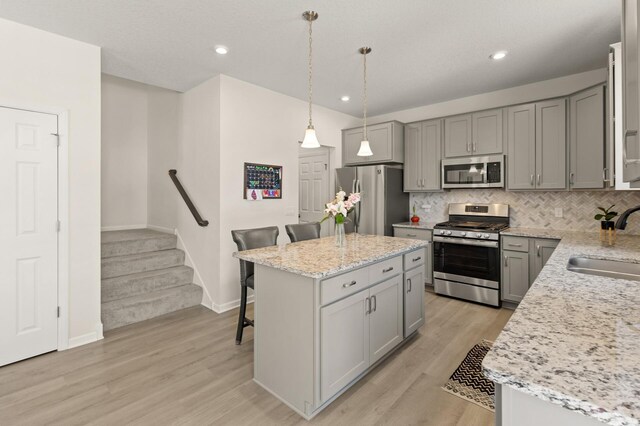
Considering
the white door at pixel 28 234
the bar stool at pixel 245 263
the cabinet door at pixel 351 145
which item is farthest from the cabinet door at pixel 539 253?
the white door at pixel 28 234

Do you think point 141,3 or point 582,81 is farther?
point 582,81

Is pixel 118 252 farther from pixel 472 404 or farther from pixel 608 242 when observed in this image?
pixel 608 242

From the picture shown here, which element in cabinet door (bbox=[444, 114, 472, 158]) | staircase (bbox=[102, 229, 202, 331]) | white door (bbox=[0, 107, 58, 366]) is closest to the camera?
white door (bbox=[0, 107, 58, 366])

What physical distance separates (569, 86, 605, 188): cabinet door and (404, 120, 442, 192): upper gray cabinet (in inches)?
60.8

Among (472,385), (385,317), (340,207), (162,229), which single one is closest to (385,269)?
(385,317)

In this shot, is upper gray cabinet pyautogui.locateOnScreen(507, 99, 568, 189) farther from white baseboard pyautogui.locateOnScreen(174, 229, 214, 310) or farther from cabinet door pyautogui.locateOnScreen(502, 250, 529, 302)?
white baseboard pyautogui.locateOnScreen(174, 229, 214, 310)

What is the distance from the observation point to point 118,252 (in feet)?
13.3

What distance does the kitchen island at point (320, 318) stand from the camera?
74.7 inches

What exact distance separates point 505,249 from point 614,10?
7.99ft

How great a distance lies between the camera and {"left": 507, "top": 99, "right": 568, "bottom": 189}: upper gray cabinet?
360 cm

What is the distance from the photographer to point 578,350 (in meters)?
0.86

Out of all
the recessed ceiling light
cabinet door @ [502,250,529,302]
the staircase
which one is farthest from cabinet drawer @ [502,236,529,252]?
the staircase

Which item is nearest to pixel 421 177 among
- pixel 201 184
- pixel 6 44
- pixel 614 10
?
pixel 614 10

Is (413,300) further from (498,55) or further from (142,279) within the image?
(142,279)
